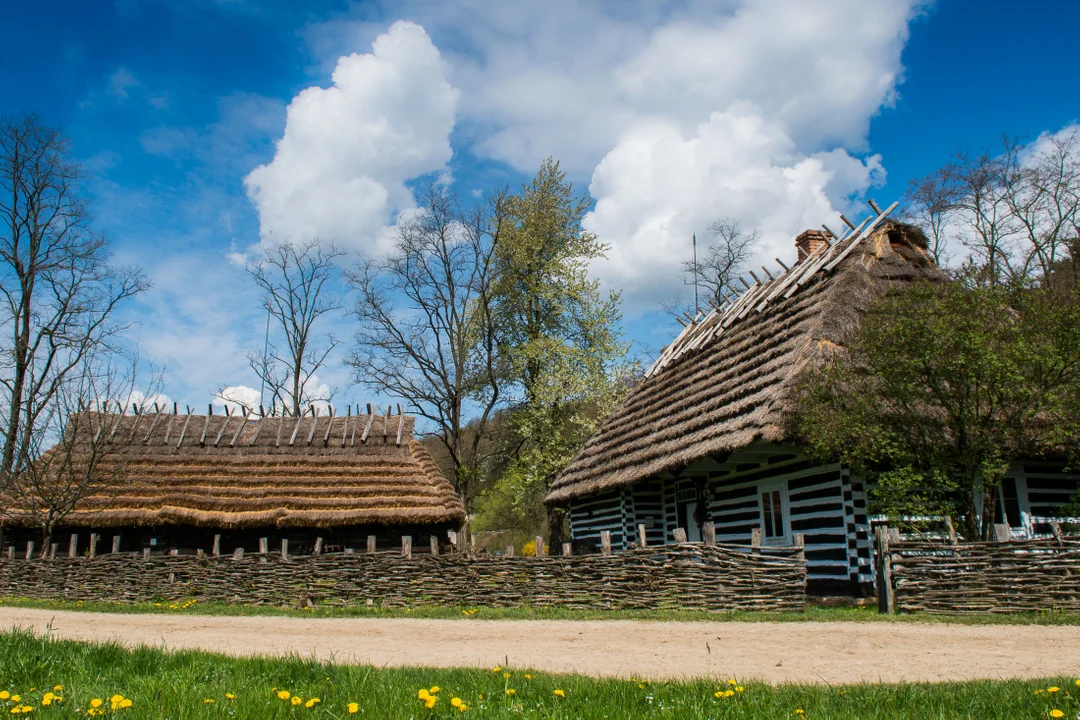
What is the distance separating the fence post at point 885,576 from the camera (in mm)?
11000

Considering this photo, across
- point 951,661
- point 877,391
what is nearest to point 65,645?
point 951,661

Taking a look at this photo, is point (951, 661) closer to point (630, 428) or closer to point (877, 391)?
point (877, 391)

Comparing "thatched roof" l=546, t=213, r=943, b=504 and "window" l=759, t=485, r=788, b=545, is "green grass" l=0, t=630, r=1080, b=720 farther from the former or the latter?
"window" l=759, t=485, r=788, b=545

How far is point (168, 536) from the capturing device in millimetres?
22156

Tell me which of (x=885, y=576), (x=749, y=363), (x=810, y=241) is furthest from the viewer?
(x=810, y=241)

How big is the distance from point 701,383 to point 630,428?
10.7 feet

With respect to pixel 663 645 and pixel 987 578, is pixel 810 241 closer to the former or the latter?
pixel 987 578

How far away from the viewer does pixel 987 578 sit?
10.7 meters

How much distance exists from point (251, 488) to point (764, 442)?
1626cm

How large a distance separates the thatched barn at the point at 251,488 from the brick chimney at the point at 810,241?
42.0ft

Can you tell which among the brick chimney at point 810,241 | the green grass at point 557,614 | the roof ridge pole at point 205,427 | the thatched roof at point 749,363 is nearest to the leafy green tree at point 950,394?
the thatched roof at point 749,363

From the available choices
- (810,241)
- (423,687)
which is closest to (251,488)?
(810,241)

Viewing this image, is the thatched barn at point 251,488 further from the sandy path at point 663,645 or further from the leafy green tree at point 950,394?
the leafy green tree at point 950,394

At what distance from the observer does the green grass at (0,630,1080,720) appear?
4.04m
